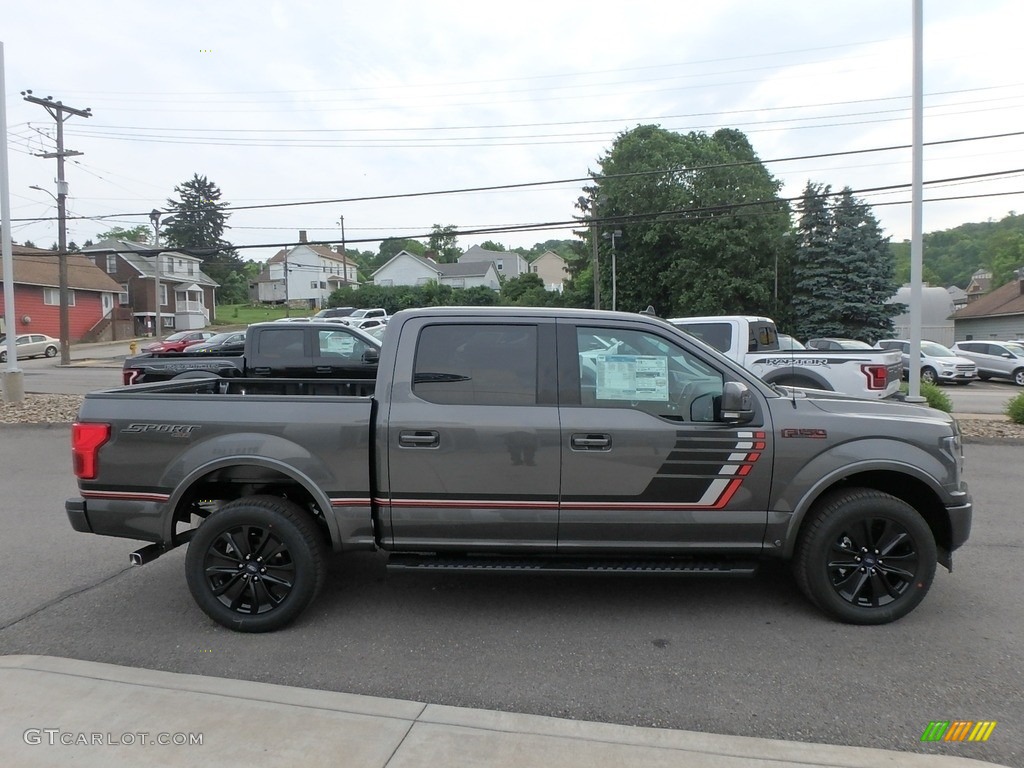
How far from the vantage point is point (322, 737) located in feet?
10.0

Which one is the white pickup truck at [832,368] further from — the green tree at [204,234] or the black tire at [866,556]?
the green tree at [204,234]

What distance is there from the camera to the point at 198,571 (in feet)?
13.8

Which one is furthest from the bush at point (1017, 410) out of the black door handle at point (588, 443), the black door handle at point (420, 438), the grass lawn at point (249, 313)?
the grass lawn at point (249, 313)

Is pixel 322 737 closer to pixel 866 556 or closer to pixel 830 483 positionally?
pixel 830 483

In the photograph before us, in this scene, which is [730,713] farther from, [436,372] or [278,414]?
[278,414]

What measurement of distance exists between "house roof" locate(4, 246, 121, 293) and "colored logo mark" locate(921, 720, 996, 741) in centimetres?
5254

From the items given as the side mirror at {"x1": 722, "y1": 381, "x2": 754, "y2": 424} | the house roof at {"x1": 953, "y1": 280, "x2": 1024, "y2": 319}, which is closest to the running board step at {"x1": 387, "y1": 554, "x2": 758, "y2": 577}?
the side mirror at {"x1": 722, "y1": 381, "x2": 754, "y2": 424}

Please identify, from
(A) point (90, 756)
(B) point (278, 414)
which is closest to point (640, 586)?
(B) point (278, 414)

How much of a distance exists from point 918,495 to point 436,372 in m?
3.06

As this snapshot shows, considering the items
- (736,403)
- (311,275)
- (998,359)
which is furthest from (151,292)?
(736,403)

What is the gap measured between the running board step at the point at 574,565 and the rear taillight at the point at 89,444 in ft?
6.05

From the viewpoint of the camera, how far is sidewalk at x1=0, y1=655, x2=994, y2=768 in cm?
288

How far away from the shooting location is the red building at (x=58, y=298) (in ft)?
155

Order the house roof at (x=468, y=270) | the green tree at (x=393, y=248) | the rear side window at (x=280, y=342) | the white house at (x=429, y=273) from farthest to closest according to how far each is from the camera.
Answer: the green tree at (x=393, y=248) < the house roof at (x=468, y=270) < the white house at (x=429, y=273) < the rear side window at (x=280, y=342)
